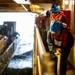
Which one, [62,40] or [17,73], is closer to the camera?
[62,40]

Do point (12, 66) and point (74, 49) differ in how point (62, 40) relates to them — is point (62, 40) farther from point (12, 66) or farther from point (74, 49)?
point (12, 66)

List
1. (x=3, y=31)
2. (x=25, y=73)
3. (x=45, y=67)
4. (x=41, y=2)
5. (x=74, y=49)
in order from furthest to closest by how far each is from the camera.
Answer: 1. (x=3, y=31)
2. (x=25, y=73)
3. (x=41, y=2)
4. (x=74, y=49)
5. (x=45, y=67)

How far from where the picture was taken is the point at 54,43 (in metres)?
2.92

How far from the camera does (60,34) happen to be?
9.18 feet

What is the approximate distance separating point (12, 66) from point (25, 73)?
5.15 feet

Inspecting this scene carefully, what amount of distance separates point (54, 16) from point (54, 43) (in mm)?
→ 954

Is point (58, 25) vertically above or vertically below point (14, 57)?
above

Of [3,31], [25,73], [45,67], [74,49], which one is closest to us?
[45,67]

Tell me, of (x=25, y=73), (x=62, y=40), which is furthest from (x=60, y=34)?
(x=25, y=73)

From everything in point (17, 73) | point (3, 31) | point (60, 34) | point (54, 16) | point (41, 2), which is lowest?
point (17, 73)

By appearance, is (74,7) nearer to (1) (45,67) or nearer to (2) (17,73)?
(1) (45,67)

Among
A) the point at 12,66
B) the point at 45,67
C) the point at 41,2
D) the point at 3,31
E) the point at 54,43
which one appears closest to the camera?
the point at 45,67

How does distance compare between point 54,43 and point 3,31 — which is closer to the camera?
point 54,43

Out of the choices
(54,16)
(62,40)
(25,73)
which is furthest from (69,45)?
(25,73)
